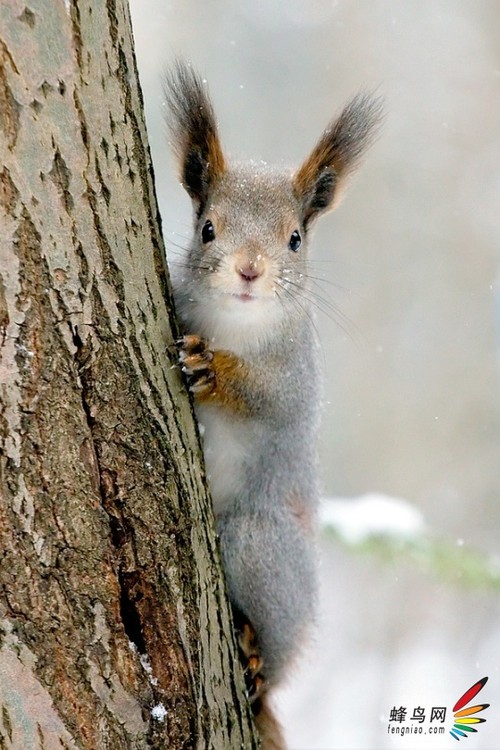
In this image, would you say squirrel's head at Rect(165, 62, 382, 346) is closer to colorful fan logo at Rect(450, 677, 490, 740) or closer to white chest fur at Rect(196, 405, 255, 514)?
white chest fur at Rect(196, 405, 255, 514)

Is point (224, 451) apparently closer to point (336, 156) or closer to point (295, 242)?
point (295, 242)

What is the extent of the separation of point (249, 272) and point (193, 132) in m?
0.37

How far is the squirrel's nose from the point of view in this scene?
198 centimetres

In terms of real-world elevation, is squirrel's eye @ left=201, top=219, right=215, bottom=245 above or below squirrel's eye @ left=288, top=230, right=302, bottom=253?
below

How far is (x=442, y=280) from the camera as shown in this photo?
16.6 feet

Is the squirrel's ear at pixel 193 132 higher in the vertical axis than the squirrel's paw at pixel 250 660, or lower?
higher

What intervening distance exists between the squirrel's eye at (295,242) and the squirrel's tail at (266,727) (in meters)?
1.07

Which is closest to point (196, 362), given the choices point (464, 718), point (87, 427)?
point (87, 427)

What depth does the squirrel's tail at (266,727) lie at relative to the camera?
A: 2099mm

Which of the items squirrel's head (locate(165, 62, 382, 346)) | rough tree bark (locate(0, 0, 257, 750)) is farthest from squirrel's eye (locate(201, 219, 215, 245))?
rough tree bark (locate(0, 0, 257, 750))

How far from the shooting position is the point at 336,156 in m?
2.18

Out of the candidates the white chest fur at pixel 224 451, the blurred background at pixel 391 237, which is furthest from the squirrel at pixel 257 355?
the blurred background at pixel 391 237

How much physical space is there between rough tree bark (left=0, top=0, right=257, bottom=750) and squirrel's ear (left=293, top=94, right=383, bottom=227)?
0.66m

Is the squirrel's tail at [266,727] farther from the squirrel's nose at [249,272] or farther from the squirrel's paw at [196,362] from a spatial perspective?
the squirrel's nose at [249,272]
